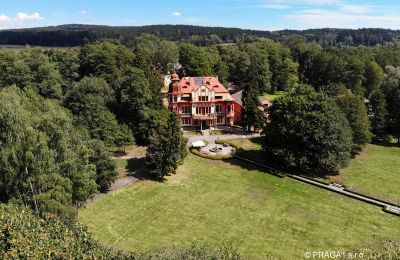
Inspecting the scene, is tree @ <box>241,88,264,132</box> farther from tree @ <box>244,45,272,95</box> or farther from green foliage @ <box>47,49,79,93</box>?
green foliage @ <box>47,49,79,93</box>

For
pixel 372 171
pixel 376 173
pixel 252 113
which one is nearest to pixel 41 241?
pixel 376 173

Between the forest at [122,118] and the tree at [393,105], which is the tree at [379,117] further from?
the tree at [393,105]

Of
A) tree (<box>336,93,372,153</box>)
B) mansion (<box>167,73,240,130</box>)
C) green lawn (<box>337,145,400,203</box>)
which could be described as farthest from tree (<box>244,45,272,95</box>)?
green lawn (<box>337,145,400,203</box>)

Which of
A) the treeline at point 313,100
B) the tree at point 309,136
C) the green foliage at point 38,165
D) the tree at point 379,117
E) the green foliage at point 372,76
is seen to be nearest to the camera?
the green foliage at point 38,165

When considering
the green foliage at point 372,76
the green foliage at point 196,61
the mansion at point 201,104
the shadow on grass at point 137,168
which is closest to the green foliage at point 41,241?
the shadow on grass at point 137,168

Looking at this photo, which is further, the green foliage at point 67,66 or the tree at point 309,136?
the green foliage at point 67,66

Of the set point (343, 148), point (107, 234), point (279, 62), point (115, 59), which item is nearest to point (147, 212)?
point (107, 234)

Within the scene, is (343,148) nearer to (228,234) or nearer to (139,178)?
(228,234)
